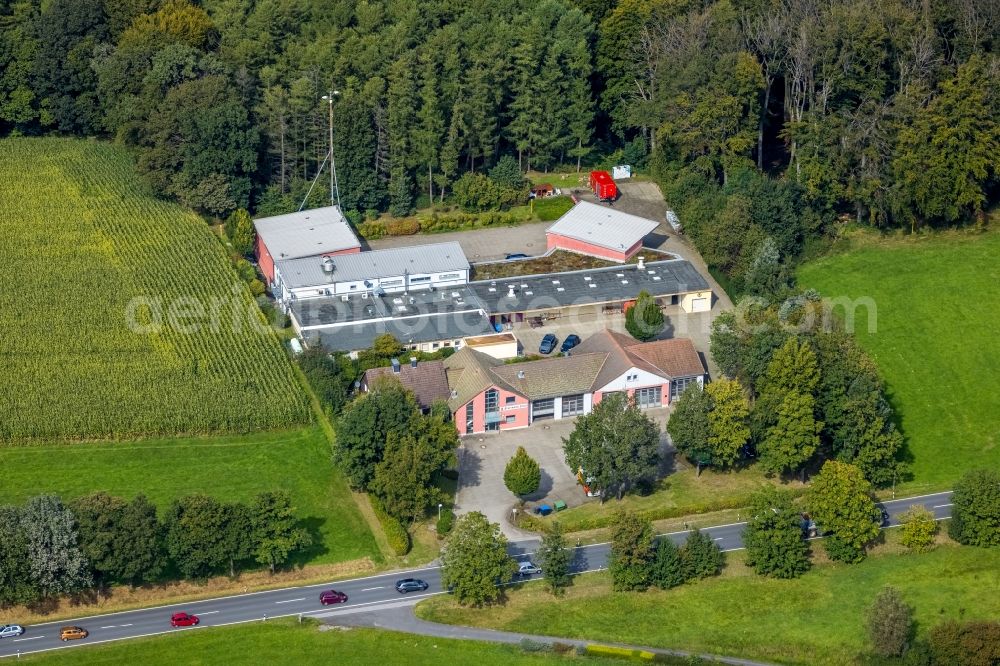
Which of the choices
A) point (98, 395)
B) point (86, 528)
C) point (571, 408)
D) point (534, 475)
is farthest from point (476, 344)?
point (86, 528)

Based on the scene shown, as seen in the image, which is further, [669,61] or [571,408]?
[669,61]

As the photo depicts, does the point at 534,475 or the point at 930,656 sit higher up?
the point at 534,475

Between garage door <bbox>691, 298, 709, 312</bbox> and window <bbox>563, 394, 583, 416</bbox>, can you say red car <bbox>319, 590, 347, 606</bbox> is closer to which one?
window <bbox>563, 394, 583, 416</bbox>

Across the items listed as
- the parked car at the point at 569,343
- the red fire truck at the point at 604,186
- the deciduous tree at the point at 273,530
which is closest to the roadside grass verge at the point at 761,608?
the deciduous tree at the point at 273,530

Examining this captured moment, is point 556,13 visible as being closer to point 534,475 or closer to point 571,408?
point 571,408

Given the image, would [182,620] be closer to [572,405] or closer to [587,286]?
[572,405]

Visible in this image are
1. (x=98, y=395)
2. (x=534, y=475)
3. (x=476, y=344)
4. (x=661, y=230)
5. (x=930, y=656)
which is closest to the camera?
(x=930, y=656)

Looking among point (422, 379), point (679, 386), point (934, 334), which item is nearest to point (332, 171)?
point (422, 379)
